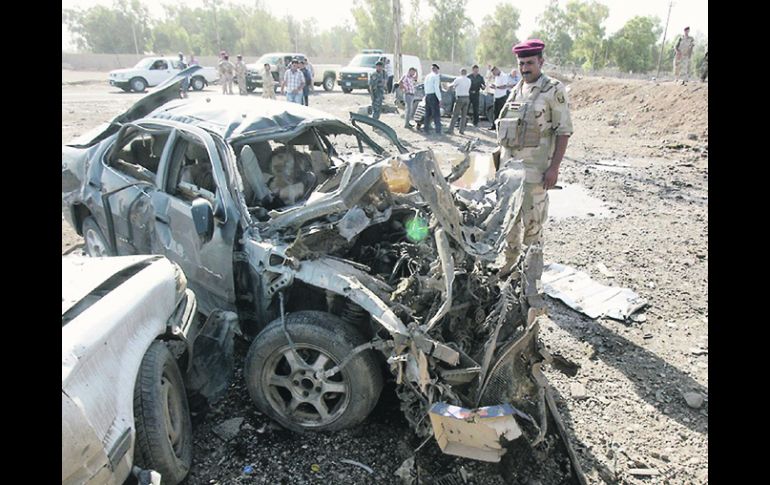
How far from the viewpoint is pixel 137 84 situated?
A: 2245cm

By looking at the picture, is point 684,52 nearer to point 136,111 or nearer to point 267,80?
point 267,80

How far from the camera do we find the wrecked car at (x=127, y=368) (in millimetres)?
1707

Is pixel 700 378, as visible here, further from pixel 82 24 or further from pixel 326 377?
pixel 82 24

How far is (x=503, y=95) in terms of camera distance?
12.9 m

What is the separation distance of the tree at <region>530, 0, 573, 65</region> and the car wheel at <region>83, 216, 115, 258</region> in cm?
6082

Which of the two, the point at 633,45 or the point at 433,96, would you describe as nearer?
the point at 433,96

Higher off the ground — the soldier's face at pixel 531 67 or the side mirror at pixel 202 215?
the soldier's face at pixel 531 67

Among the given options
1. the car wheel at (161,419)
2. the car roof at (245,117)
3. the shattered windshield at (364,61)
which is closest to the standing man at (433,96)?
the car roof at (245,117)

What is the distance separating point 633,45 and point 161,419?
53.8 m

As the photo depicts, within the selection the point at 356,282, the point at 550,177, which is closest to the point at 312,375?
the point at 356,282

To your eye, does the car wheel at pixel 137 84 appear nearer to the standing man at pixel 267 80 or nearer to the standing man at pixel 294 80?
the standing man at pixel 267 80

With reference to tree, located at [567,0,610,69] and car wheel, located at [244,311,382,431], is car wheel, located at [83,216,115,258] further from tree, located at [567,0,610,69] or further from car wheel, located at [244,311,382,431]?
tree, located at [567,0,610,69]

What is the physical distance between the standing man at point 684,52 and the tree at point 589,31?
31.1m

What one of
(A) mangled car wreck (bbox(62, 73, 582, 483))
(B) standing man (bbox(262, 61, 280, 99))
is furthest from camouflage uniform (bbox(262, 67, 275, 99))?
(A) mangled car wreck (bbox(62, 73, 582, 483))
